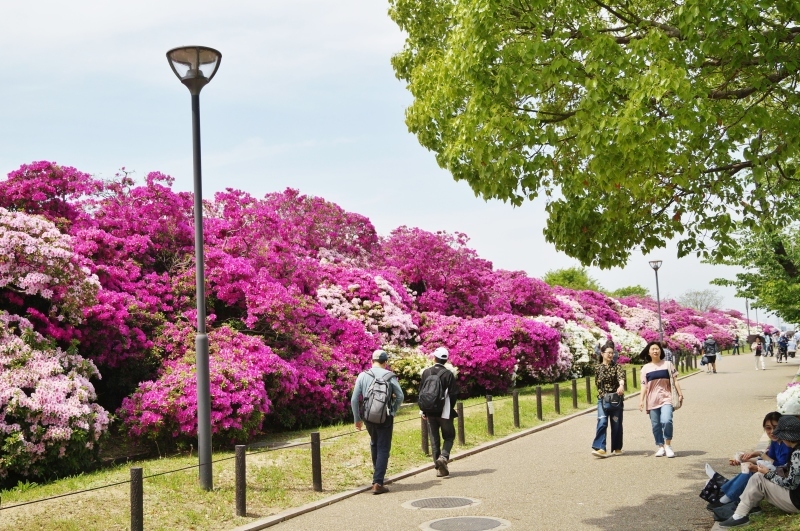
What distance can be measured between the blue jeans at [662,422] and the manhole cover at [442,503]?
4.23 meters

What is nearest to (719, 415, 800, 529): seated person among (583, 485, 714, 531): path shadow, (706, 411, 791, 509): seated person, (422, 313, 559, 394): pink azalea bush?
(706, 411, 791, 509): seated person

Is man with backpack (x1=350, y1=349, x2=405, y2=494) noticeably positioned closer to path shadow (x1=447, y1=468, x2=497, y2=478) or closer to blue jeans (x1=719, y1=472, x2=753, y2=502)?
path shadow (x1=447, y1=468, x2=497, y2=478)

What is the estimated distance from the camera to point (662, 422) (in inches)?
487

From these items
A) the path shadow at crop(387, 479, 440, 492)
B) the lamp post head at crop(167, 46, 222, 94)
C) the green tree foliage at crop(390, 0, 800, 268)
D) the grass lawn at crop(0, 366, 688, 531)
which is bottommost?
the path shadow at crop(387, 479, 440, 492)

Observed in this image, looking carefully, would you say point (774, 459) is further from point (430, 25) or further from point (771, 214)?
point (430, 25)

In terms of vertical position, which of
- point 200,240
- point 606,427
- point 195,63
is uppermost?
point 195,63

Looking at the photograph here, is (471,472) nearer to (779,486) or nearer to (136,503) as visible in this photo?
A: (779,486)

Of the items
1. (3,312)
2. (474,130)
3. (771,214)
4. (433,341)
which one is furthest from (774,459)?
(433,341)

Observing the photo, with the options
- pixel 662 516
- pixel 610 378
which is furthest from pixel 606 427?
pixel 662 516

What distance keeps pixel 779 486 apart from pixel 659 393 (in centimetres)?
509

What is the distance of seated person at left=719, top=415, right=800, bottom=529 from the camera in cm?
729

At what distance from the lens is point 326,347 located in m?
18.5

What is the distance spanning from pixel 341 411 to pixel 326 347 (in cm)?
155

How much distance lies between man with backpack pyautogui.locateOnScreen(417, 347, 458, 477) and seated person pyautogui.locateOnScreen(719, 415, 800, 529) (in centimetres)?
467
